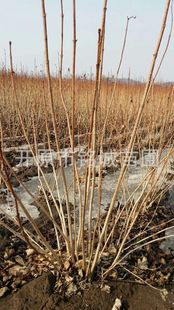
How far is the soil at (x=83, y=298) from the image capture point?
1.17 meters

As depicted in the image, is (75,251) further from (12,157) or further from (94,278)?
(12,157)

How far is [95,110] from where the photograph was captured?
96cm

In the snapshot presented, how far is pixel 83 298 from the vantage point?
1198mm

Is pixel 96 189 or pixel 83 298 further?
pixel 96 189

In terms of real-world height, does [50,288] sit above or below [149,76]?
below

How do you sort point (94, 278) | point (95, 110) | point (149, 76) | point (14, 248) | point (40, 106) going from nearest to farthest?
point (149, 76)
point (95, 110)
point (94, 278)
point (14, 248)
point (40, 106)

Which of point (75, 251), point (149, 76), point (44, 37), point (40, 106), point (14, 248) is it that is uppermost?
point (44, 37)

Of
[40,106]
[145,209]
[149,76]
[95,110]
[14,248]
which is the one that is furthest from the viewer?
[40,106]

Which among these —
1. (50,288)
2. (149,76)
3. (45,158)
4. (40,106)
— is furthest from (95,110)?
(40,106)

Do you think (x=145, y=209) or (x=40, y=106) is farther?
(x=40, y=106)

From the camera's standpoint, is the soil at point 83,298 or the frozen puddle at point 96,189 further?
the frozen puddle at point 96,189

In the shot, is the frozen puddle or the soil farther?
the frozen puddle

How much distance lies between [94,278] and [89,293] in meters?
0.08

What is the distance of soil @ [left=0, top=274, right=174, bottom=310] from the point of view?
1.17 m
